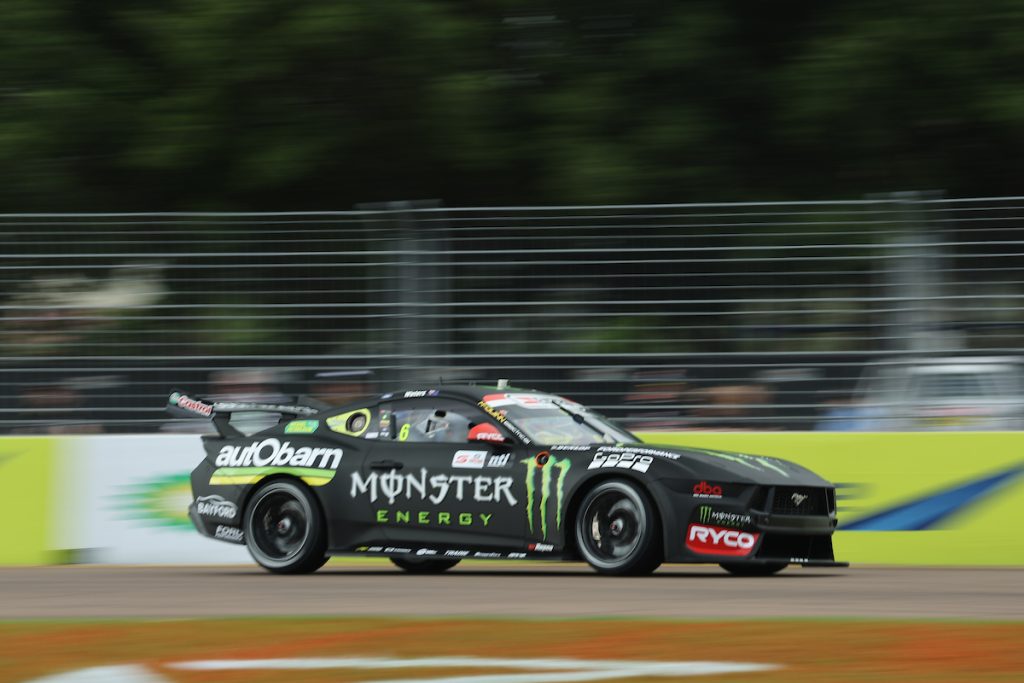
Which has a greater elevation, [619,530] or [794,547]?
[619,530]

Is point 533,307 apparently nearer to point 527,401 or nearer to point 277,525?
point 527,401

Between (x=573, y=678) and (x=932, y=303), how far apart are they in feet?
24.1

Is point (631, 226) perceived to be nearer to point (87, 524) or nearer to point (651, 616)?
point (87, 524)

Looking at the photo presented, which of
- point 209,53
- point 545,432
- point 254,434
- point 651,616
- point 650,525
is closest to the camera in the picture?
point 651,616

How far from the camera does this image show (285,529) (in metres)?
11.1

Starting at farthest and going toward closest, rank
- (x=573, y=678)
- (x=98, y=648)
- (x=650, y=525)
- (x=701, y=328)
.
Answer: (x=701, y=328), (x=650, y=525), (x=98, y=648), (x=573, y=678)

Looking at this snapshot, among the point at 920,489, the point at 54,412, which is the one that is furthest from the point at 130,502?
the point at 920,489

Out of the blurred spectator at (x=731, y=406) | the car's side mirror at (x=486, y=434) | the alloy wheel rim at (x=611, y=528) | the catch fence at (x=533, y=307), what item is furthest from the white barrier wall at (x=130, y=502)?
the blurred spectator at (x=731, y=406)

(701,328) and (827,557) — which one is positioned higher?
(701,328)

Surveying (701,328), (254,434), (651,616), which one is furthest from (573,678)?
(701,328)

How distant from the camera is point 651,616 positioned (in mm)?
7359

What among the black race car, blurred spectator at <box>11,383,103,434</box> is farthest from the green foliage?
the black race car

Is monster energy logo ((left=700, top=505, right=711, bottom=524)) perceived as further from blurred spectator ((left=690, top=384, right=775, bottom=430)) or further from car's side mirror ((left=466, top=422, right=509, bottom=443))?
blurred spectator ((left=690, top=384, right=775, bottom=430))

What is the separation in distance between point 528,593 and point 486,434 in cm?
187
